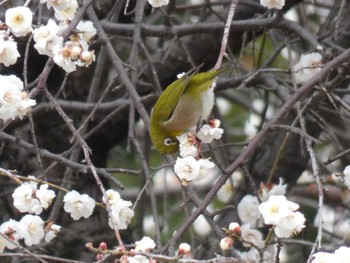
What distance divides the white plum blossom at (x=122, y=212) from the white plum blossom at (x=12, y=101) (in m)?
0.39

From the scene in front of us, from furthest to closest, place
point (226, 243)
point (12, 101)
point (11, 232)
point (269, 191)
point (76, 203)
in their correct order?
point (269, 191) < point (76, 203) < point (11, 232) < point (12, 101) < point (226, 243)

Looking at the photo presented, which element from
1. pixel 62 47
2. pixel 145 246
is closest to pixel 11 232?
pixel 145 246

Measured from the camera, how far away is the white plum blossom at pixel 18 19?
2484mm

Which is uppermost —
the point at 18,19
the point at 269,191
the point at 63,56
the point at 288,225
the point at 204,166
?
the point at 18,19

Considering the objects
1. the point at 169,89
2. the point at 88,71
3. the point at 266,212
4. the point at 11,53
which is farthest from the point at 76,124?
the point at 266,212

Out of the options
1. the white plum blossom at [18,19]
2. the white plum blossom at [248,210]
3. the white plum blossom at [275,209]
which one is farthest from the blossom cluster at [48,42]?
the white plum blossom at [248,210]

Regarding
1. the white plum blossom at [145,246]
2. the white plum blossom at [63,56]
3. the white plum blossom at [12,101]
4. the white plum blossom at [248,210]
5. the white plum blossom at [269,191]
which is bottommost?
the white plum blossom at [248,210]

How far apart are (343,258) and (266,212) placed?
10.1 inches

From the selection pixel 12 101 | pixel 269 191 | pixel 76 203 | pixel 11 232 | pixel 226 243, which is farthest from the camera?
pixel 269 191

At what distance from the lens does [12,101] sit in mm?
2408

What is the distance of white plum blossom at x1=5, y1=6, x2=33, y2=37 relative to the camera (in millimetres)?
2484

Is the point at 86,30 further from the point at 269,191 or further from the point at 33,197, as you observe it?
the point at 269,191

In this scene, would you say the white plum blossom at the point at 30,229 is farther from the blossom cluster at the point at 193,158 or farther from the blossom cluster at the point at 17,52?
the blossom cluster at the point at 193,158

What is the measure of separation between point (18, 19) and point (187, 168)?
2.14 feet
